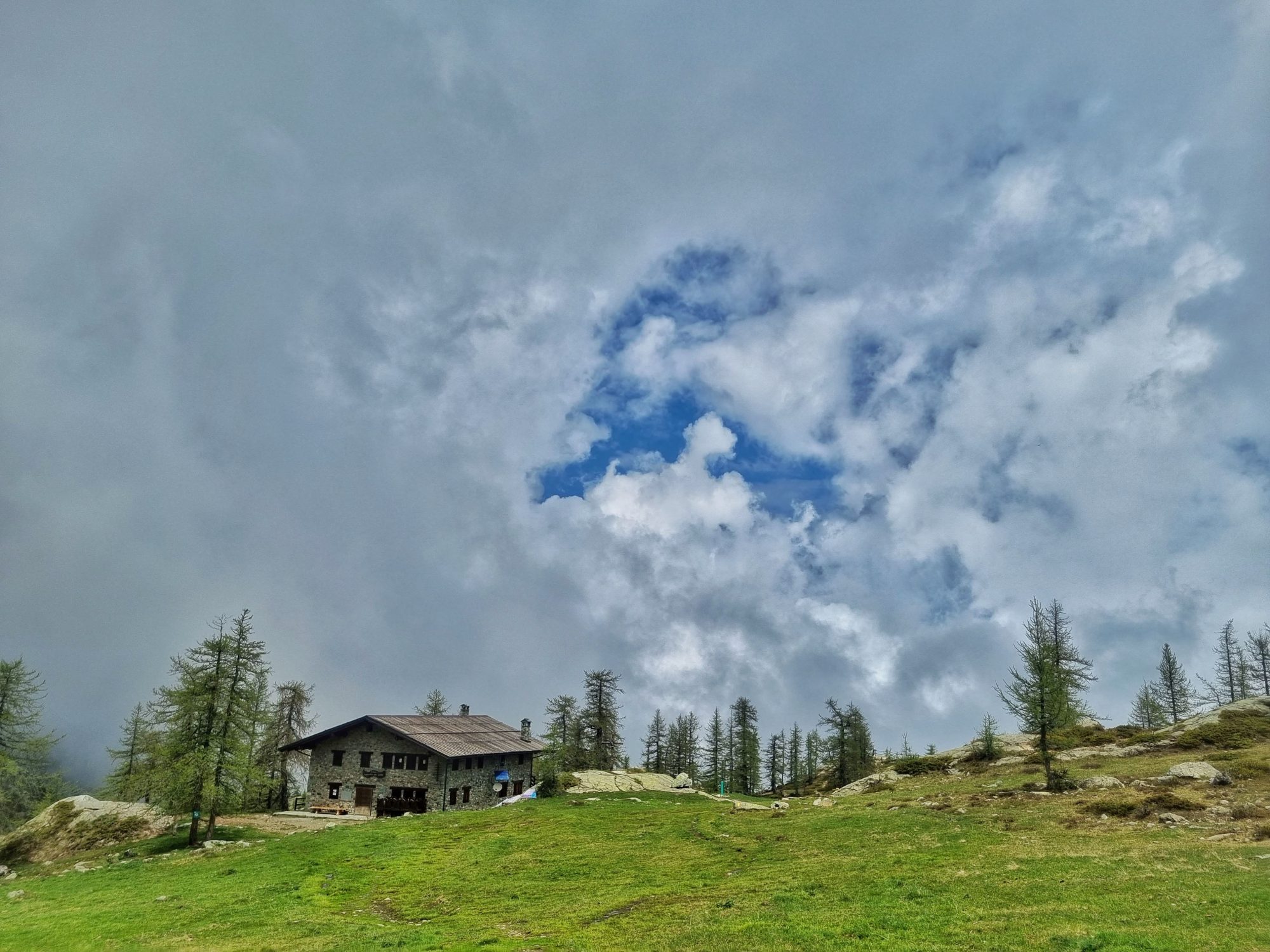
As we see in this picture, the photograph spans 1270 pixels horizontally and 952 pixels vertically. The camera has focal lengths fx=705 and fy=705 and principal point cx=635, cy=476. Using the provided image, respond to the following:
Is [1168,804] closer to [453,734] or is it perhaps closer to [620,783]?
[620,783]

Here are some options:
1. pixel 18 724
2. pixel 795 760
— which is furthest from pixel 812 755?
pixel 18 724

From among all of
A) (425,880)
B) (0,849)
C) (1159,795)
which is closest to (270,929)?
(425,880)

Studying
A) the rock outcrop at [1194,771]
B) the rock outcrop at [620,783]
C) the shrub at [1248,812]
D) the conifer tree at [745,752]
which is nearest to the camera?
the shrub at [1248,812]

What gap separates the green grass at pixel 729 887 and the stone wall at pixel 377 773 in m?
23.5

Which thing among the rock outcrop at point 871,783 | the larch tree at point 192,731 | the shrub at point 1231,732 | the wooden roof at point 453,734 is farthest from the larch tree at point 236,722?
the shrub at point 1231,732

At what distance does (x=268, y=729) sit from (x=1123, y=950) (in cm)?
9178

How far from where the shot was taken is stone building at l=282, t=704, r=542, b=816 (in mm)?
75125

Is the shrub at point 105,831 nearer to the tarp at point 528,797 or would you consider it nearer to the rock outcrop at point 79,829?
the rock outcrop at point 79,829

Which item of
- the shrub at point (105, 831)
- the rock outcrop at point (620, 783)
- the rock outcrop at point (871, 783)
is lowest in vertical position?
the shrub at point (105, 831)

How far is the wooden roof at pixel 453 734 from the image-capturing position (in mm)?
76625

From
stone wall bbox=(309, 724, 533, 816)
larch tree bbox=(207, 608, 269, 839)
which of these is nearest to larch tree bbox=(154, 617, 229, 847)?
larch tree bbox=(207, 608, 269, 839)

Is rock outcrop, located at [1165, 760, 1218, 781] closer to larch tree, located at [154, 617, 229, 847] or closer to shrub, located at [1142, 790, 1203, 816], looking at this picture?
shrub, located at [1142, 790, 1203, 816]

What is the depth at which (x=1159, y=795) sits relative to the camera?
3900 cm

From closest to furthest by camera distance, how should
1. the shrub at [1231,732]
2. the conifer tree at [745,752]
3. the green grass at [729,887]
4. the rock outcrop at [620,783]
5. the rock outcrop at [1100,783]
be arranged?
the green grass at [729,887], the rock outcrop at [1100,783], the shrub at [1231,732], the rock outcrop at [620,783], the conifer tree at [745,752]
